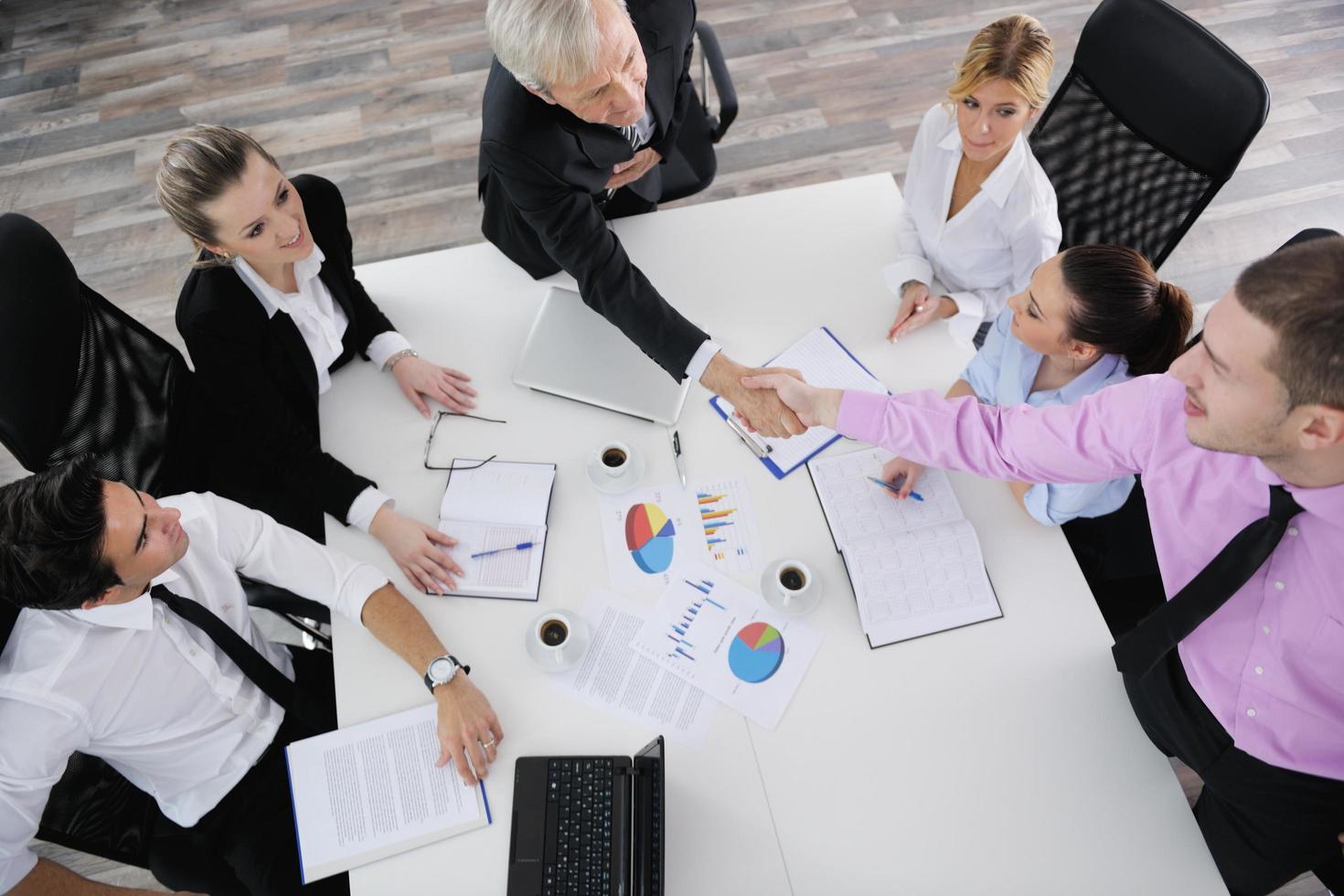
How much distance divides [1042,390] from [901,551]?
17.5 inches

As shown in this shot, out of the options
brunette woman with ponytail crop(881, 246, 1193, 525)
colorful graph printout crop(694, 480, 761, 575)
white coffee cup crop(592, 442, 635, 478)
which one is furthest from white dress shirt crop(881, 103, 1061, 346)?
white coffee cup crop(592, 442, 635, 478)

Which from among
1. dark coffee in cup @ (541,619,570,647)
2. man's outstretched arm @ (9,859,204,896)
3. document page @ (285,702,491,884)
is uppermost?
dark coffee in cup @ (541,619,570,647)

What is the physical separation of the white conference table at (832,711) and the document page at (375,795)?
0.03m

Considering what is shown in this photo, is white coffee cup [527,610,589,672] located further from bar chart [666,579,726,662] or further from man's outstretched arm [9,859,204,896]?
man's outstretched arm [9,859,204,896]

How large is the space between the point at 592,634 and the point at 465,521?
35 centimetres

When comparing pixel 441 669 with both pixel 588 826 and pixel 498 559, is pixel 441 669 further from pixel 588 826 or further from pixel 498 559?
pixel 588 826

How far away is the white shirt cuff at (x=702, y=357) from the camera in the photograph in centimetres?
175

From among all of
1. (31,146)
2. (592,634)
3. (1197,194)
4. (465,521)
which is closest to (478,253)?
(465,521)

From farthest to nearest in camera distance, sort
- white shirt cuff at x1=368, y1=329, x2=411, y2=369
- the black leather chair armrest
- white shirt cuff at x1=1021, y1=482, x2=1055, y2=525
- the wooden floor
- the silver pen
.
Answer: the wooden floor → the black leather chair armrest → white shirt cuff at x1=368, y1=329, x2=411, y2=369 → the silver pen → white shirt cuff at x1=1021, y1=482, x2=1055, y2=525

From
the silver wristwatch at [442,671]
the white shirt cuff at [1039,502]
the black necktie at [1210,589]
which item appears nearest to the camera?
the black necktie at [1210,589]

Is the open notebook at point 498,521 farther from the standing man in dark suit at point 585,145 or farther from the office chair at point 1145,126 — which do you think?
the office chair at point 1145,126

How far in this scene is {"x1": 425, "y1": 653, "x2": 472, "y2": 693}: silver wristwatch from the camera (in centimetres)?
149

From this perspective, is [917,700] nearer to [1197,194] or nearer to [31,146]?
[1197,194]

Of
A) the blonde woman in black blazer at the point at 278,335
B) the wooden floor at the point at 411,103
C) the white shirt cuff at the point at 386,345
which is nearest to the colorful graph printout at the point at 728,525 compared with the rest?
the blonde woman in black blazer at the point at 278,335
